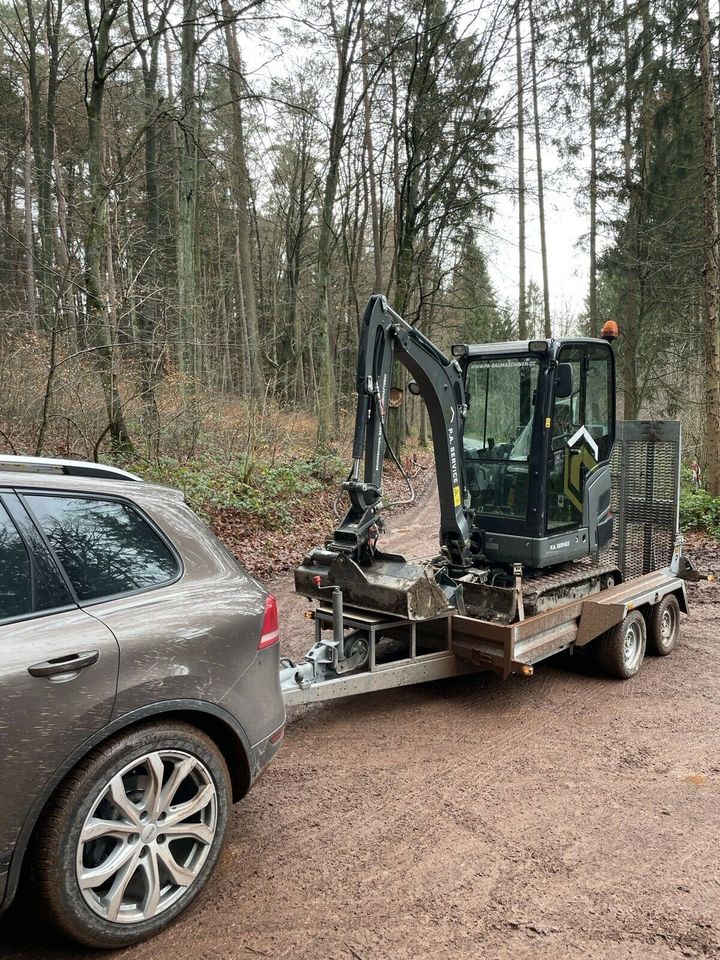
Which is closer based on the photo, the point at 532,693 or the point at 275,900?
the point at 275,900

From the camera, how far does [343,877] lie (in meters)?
3.26

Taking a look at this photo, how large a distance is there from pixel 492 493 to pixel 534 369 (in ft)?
4.05

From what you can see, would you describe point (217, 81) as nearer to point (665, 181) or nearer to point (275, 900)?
point (665, 181)

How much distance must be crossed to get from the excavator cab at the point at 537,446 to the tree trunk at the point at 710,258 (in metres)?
7.45

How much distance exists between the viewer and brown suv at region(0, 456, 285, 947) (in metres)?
2.45

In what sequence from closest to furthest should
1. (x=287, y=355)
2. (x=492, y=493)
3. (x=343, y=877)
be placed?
1. (x=343, y=877)
2. (x=492, y=493)
3. (x=287, y=355)

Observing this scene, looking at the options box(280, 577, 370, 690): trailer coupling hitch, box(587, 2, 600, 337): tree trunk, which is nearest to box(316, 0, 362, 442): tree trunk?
box(587, 2, 600, 337): tree trunk

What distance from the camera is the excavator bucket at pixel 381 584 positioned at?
4.99m

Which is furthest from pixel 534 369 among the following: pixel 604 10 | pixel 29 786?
pixel 604 10

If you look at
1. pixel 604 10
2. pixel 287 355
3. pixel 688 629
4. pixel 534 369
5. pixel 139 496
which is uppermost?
pixel 604 10

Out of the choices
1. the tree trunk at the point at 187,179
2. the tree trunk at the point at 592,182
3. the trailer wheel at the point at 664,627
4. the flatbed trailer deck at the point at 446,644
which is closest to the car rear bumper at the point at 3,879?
the flatbed trailer deck at the point at 446,644

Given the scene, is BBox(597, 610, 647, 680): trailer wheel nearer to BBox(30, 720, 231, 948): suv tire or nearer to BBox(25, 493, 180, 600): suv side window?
BBox(30, 720, 231, 948): suv tire

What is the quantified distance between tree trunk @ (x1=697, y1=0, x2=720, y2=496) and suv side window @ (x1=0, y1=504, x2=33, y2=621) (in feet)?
42.7

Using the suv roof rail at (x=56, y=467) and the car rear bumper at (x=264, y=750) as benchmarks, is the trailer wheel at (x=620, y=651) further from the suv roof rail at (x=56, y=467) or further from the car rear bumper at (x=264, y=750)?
the suv roof rail at (x=56, y=467)
